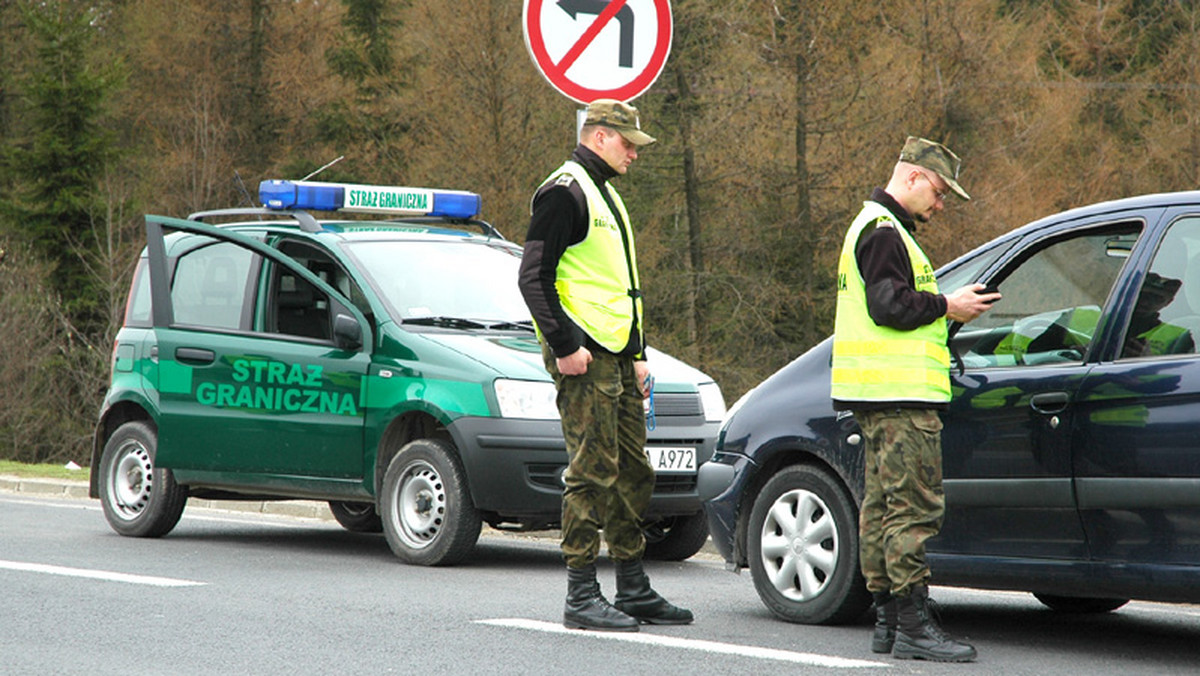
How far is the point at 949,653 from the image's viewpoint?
580 centimetres

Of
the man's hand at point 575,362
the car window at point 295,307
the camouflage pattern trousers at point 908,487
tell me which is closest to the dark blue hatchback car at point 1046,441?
the camouflage pattern trousers at point 908,487

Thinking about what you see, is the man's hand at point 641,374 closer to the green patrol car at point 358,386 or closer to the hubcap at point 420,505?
the green patrol car at point 358,386

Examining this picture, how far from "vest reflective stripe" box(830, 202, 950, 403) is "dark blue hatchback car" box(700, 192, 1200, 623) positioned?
1.04ft

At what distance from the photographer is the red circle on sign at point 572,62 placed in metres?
8.35

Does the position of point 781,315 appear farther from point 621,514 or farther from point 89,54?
point 621,514

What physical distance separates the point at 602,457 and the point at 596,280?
0.67 m

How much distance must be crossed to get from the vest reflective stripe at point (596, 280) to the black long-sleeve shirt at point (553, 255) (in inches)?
1.3

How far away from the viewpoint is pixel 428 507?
29.0 feet

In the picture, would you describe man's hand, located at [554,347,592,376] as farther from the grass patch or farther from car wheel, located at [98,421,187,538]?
the grass patch

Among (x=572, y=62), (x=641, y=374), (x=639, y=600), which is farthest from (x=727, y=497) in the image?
(x=572, y=62)

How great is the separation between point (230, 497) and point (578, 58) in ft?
12.3

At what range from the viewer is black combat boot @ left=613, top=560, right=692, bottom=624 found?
6.66m

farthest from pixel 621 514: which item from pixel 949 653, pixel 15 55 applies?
pixel 15 55

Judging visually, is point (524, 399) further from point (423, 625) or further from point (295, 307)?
point (423, 625)
